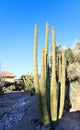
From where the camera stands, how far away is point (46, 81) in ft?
33.0

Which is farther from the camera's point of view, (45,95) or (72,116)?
(72,116)

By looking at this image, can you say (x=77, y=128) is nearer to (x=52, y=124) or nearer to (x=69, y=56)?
(x=52, y=124)

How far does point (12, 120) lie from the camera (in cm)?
1200

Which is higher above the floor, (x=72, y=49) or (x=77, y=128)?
(x=72, y=49)

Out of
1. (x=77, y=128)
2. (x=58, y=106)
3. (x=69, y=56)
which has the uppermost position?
(x=69, y=56)

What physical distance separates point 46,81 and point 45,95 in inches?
24.7

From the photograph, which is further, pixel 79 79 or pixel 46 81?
pixel 79 79

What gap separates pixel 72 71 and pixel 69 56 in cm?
80

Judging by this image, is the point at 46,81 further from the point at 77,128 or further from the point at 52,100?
the point at 77,128

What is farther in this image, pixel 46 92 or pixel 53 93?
pixel 46 92

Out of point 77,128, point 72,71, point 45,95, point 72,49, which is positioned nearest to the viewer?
point 45,95

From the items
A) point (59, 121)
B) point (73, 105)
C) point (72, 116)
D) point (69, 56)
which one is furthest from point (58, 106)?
point (69, 56)

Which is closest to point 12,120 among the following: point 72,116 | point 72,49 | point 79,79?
point 72,116

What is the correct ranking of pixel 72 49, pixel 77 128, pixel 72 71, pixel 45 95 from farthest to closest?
pixel 72 49 → pixel 72 71 → pixel 77 128 → pixel 45 95
